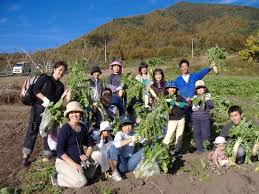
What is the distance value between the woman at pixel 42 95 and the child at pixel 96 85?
1.71 feet

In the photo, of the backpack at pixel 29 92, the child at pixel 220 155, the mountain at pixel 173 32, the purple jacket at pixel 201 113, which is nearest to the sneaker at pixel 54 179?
the backpack at pixel 29 92

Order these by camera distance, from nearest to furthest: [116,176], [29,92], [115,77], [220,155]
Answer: [116,176] → [220,155] → [29,92] → [115,77]

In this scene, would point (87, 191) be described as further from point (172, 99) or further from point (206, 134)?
point (206, 134)

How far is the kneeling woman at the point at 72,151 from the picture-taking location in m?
4.98

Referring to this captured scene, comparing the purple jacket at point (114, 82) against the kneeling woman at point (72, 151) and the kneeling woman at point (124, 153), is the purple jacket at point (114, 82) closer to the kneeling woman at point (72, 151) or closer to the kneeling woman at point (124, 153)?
the kneeling woman at point (124, 153)

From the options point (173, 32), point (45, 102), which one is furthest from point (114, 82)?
point (173, 32)

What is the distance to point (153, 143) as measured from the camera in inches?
222

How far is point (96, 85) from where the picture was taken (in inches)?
263

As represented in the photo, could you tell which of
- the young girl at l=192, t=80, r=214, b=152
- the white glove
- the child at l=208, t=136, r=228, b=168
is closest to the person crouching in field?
the child at l=208, t=136, r=228, b=168

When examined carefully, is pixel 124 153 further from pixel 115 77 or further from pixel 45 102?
pixel 115 77

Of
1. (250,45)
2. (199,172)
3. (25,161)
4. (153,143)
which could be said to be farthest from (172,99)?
(250,45)

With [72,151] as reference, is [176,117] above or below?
above

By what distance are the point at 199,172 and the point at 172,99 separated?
1.15 m

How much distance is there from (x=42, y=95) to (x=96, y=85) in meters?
1.01
